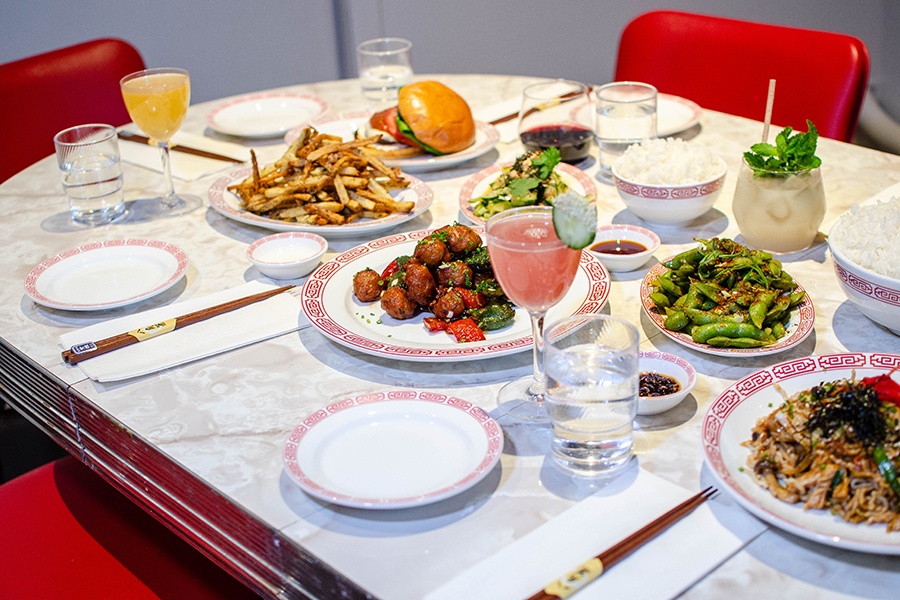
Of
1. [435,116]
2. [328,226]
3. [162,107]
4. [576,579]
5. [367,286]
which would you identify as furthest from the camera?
[435,116]

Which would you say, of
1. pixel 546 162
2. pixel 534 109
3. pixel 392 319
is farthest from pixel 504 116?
pixel 392 319

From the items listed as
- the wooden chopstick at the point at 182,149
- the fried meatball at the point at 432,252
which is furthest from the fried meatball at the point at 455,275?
the wooden chopstick at the point at 182,149

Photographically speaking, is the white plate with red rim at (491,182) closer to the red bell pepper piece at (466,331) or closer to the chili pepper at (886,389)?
the red bell pepper piece at (466,331)

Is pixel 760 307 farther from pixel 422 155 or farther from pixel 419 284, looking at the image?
pixel 422 155

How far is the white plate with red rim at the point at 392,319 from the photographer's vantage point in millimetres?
1513

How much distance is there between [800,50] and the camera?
2.75 meters

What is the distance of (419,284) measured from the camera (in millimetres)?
1653

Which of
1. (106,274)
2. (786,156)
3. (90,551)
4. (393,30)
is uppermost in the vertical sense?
(786,156)

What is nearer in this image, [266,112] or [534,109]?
[534,109]

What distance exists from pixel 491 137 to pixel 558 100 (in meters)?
0.23

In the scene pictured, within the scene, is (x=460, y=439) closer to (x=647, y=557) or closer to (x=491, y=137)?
(x=647, y=557)

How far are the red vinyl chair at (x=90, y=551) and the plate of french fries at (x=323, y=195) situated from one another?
703 mm

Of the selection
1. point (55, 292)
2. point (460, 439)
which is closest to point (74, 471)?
point (55, 292)

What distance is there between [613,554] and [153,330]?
0.98 m
